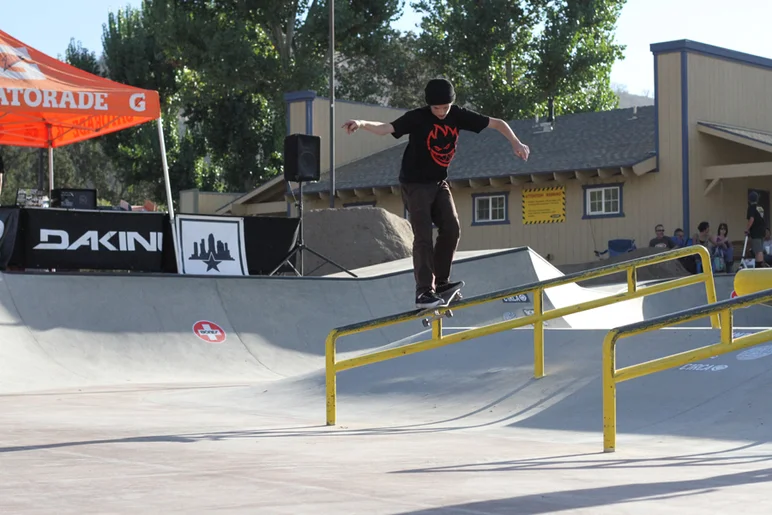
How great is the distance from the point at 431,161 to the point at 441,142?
168mm

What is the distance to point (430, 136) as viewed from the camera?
324 inches

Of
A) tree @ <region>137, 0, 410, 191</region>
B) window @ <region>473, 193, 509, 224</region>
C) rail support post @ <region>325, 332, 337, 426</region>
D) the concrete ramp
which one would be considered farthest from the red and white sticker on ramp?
tree @ <region>137, 0, 410, 191</region>

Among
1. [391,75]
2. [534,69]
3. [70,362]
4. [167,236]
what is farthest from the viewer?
[391,75]

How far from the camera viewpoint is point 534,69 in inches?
1929

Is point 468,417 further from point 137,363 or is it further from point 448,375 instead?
point 137,363

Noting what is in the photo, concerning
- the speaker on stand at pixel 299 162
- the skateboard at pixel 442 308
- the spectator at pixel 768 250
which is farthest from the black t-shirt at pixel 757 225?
the skateboard at pixel 442 308

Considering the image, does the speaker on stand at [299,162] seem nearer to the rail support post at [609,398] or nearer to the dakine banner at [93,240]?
the dakine banner at [93,240]

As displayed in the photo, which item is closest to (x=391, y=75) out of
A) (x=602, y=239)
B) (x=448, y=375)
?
(x=602, y=239)

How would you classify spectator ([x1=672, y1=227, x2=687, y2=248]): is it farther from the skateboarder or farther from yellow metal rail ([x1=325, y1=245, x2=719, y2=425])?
the skateboarder

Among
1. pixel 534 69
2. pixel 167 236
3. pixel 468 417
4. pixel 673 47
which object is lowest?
pixel 468 417

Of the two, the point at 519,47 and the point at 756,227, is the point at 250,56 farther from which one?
the point at 756,227

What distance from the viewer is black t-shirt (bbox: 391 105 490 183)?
27.0 feet

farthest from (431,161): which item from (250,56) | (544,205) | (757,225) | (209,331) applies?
(250,56)

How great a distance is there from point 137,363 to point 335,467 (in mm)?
7987
